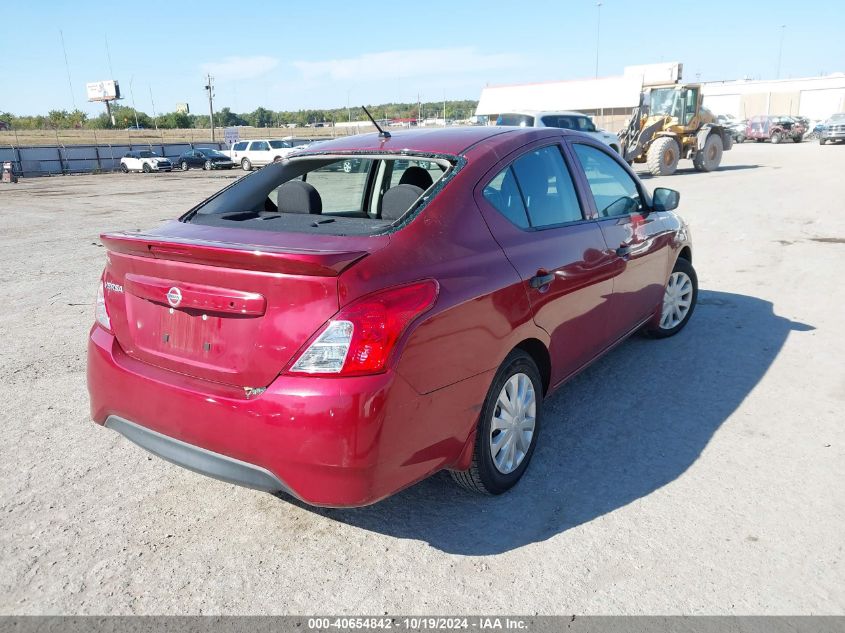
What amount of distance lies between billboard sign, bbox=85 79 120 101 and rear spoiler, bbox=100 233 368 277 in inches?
4312

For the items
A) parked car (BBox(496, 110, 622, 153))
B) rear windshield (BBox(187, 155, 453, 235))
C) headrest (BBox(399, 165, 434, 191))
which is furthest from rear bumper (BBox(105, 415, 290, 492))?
parked car (BBox(496, 110, 622, 153))

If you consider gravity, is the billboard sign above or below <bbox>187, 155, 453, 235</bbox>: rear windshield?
above

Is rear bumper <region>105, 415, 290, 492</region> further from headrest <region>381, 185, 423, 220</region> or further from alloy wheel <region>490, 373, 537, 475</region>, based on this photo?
headrest <region>381, 185, 423, 220</region>

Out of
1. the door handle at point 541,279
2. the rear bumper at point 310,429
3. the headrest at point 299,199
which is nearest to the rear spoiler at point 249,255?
the rear bumper at point 310,429

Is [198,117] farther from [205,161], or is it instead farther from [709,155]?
[709,155]

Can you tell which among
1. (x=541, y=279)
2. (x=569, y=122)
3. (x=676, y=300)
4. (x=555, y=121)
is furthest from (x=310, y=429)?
(x=569, y=122)

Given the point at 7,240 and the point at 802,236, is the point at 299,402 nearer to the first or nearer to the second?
the point at 802,236

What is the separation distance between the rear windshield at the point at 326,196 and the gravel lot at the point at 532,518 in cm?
133

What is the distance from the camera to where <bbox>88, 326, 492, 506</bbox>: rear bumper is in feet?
7.79

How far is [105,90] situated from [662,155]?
97.4m

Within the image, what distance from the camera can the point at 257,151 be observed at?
1516 inches

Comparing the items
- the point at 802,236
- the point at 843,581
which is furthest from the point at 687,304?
the point at 802,236

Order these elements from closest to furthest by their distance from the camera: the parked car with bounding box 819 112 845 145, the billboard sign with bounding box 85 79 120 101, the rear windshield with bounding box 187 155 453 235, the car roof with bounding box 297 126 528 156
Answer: the rear windshield with bounding box 187 155 453 235 < the car roof with bounding box 297 126 528 156 < the parked car with bounding box 819 112 845 145 < the billboard sign with bounding box 85 79 120 101

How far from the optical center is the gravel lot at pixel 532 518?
254 centimetres
